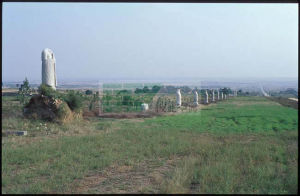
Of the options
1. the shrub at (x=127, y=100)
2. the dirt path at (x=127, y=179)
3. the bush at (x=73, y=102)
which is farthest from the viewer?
the shrub at (x=127, y=100)

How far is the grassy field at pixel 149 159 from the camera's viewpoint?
12.7ft

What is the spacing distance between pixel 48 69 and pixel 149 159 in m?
7.08

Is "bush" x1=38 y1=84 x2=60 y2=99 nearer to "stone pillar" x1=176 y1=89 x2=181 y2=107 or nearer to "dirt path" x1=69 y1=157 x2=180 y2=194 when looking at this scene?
"stone pillar" x1=176 y1=89 x2=181 y2=107

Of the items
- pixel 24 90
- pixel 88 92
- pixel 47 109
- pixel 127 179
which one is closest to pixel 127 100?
pixel 88 92

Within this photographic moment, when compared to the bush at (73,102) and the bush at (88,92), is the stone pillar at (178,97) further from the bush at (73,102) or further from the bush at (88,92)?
the bush at (73,102)

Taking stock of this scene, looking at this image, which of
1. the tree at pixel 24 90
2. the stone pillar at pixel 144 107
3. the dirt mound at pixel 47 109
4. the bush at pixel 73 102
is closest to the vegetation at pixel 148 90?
the stone pillar at pixel 144 107

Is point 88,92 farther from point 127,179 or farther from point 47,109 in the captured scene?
point 127,179

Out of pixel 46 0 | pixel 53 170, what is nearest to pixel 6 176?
pixel 53 170

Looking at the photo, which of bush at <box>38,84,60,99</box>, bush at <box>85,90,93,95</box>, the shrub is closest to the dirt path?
bush at <box>38,84,60,99</box>

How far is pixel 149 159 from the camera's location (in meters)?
5.41

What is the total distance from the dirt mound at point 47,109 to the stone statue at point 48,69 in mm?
1019

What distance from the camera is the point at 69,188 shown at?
12.7 ft

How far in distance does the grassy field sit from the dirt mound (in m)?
0.50

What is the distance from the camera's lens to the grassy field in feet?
12.7
